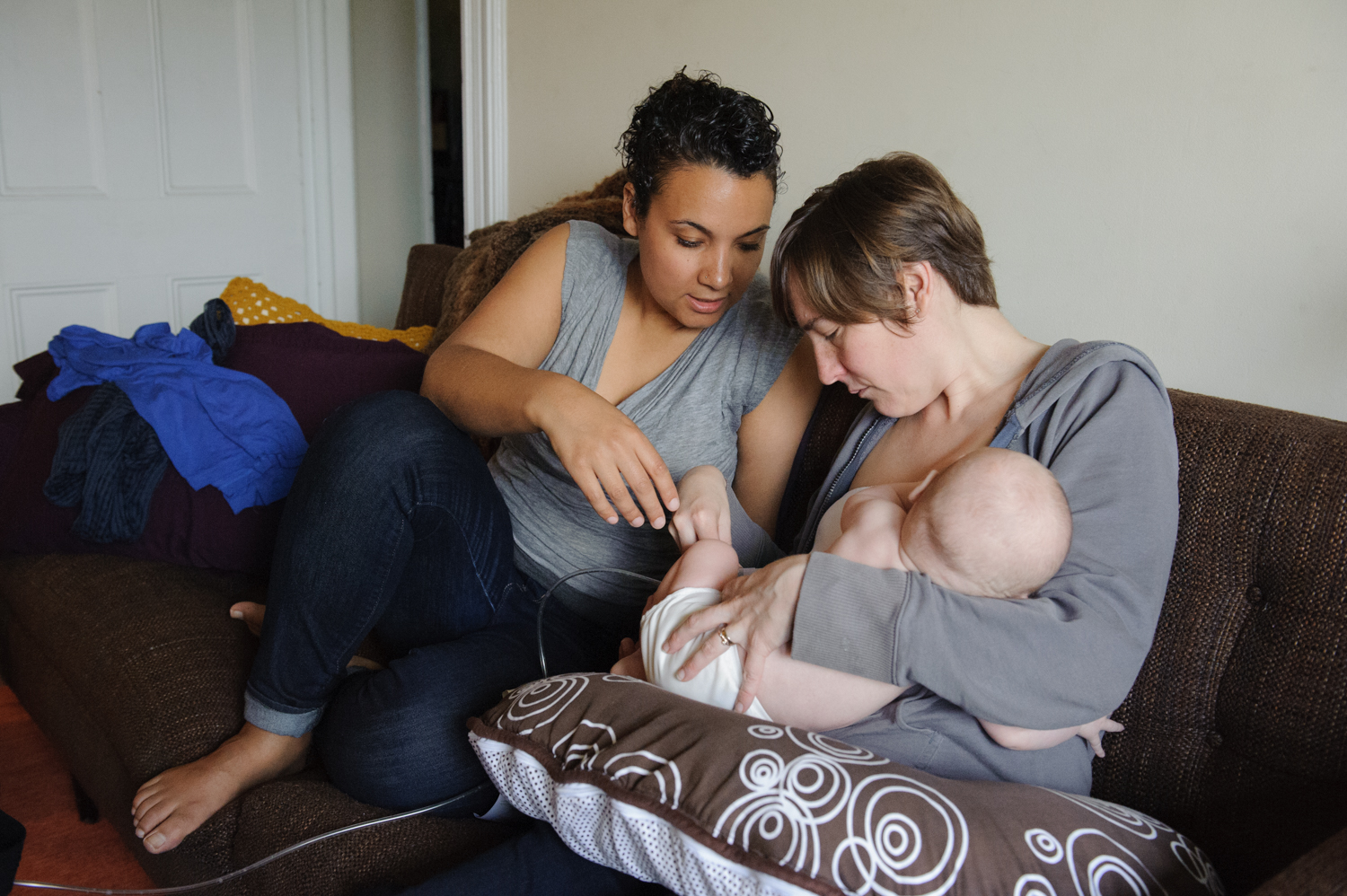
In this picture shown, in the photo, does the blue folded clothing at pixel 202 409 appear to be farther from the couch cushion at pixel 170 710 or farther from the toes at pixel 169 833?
the toes at pixel 169 833

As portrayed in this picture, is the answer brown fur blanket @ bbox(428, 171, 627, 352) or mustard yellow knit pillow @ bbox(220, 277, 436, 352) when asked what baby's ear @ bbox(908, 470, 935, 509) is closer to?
brown fur blanket @ bbox(428, 171, 627, 352)

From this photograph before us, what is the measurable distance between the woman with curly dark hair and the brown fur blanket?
10.9 inches

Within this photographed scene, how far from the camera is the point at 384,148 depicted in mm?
3666

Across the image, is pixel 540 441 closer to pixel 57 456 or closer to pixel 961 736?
pixel 961 736

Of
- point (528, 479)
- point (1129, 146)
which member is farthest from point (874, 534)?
point (1129, 146)

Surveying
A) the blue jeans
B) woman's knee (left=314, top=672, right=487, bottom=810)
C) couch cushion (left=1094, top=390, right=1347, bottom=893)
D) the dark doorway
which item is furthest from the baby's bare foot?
the dark doorway

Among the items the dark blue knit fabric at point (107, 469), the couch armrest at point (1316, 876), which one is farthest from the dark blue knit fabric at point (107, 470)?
the couch armrest at point (1316, 876)

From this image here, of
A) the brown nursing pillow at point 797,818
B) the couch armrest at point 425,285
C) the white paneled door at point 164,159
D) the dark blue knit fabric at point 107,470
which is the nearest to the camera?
the brown nursing pillow at point 797,818

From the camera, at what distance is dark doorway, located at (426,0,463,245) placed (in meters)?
3.62

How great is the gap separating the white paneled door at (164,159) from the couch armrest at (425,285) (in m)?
1.19

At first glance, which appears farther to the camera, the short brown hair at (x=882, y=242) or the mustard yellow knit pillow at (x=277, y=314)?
the mustard yellow knit pillow at (x=277, y=314)

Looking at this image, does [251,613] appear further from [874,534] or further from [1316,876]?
[1316,876]

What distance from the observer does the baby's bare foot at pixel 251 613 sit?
4.98 ft

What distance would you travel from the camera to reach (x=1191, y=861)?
841mm
